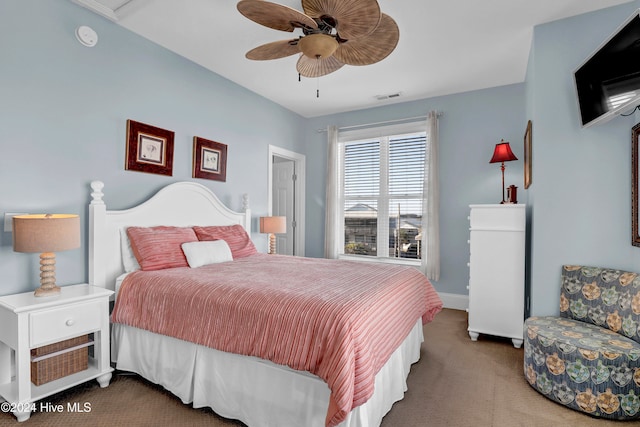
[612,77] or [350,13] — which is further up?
[350,13]

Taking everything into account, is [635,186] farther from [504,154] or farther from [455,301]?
[455,301]

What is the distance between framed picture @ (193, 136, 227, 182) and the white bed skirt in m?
1.75

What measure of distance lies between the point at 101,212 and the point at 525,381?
3.44 meters

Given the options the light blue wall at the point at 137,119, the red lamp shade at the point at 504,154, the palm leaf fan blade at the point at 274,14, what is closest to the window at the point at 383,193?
the red lamp shade at the point at 504,154

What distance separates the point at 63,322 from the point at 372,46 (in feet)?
8.80

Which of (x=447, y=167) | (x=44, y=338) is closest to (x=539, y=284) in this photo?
(x=447, y=167)

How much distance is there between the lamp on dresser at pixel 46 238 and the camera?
6.32ft

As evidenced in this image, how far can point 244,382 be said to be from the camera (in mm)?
1851

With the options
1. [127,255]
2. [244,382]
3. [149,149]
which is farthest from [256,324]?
[149,149]

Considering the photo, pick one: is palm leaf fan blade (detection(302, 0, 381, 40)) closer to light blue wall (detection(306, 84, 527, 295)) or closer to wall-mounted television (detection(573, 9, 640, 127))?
wall-mounted television (detection(573, 9, 640, 127))

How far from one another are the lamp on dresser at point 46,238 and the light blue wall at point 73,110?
280 mm

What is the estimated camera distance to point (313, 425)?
5.35 ft

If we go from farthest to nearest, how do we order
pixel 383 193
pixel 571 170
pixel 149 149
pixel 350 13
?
pixel 383 193 → pixel 149 149 → pixel 571 170 → pixel 350 13

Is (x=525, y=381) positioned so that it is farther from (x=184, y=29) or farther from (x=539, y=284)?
(x=184, y=29)
